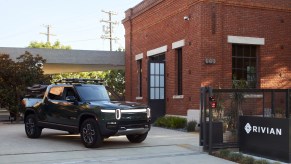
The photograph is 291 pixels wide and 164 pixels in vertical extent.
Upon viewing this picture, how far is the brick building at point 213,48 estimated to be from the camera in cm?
1669

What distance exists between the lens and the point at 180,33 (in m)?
18.6

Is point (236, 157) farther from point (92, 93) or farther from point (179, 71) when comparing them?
point (179, 71)

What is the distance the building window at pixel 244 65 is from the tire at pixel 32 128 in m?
8.18

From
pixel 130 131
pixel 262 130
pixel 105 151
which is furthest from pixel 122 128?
pixel 262 130

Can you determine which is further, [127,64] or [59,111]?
[127,64]

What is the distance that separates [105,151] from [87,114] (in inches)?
48.3

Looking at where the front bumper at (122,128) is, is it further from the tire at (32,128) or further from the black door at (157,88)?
the black door at (157,88)

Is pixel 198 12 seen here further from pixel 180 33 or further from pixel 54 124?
pixel 54 124

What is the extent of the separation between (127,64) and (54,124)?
13070mm

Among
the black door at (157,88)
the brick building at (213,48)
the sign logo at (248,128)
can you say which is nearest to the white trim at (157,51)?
the brick building at (213,48)

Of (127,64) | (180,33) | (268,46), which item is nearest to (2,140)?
(180,33)

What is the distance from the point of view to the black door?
2014cm

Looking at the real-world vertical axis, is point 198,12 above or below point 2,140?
above

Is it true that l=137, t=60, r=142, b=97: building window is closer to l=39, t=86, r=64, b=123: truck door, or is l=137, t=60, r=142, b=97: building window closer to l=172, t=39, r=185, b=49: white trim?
l=172, t=39, r=185, b=49: white trim
